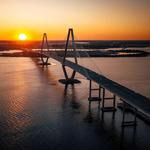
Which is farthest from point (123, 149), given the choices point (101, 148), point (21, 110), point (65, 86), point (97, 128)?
point (65, 86)

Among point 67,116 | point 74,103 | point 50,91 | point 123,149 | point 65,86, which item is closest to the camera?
point 123,149

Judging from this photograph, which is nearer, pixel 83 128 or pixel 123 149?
pixel 123 149

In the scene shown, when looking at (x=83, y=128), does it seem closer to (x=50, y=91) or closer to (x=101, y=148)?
(x=101, y=148)

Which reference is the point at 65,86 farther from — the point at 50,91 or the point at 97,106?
the point at 97,106

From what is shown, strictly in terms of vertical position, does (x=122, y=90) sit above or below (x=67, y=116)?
above

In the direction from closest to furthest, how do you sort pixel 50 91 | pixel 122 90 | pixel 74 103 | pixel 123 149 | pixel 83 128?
pixel 123 149 → pixel 83 128 → pixel 122 90 → pixel 74 103 → pixel 50 91

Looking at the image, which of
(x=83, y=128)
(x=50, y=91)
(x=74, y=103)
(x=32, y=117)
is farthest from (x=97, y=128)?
(x=50, y=91)
